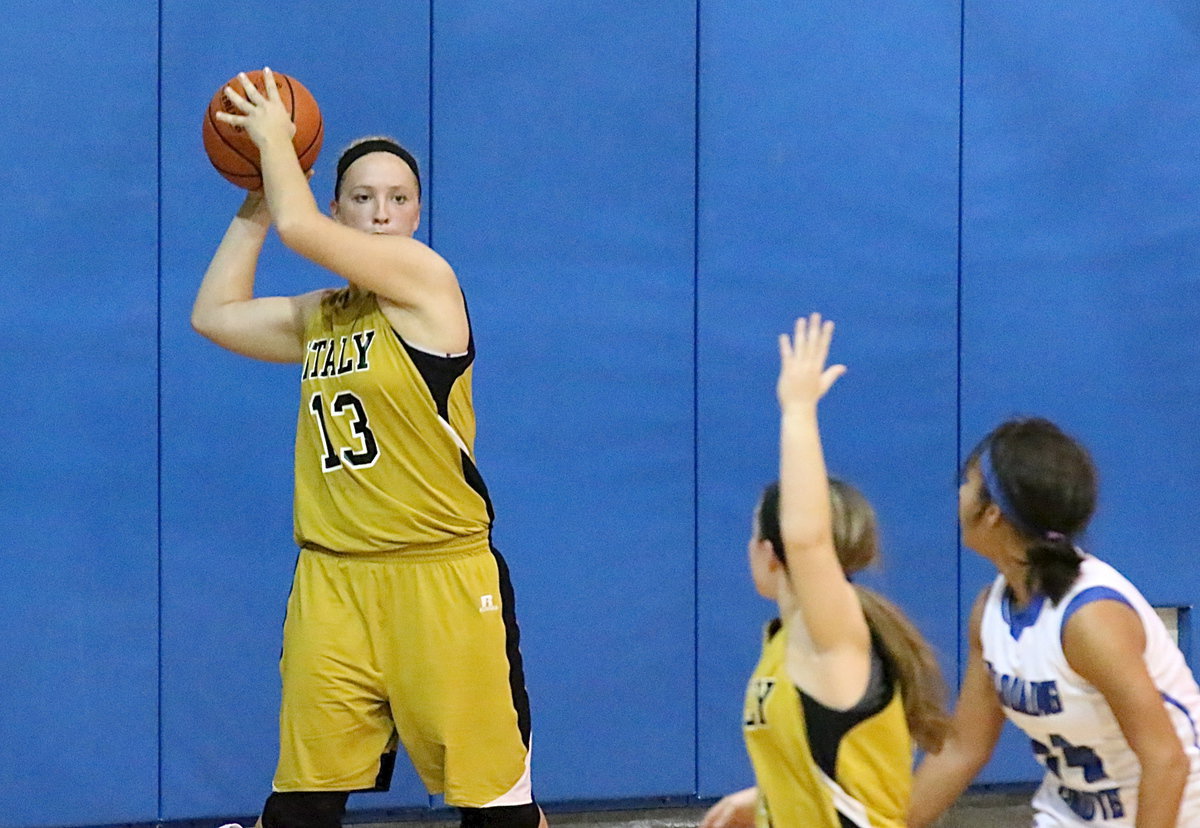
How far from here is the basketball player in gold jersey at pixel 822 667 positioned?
2342 millimetres

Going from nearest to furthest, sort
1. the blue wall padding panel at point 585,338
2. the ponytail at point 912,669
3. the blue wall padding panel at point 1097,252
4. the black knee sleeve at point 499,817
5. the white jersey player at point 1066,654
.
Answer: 1. the ponytail at point 912,669
2. the white jersey player at point 1066,654
3. the black knee sleeve at point 499,817
4. the blue wall padding panel at point 585,338
5. the blue wall padding panel at point 1097,252

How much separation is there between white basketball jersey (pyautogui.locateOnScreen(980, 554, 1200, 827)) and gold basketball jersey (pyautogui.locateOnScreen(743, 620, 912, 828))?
369mm

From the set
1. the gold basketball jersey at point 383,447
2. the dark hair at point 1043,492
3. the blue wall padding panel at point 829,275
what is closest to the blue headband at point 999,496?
the dark hair at point 1043,492

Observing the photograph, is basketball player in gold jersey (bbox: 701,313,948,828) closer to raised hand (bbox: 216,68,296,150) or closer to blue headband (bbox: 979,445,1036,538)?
blue headband (bbox: 979,445,1036,538)

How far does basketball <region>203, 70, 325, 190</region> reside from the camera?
11.4ft

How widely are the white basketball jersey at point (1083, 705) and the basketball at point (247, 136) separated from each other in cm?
188

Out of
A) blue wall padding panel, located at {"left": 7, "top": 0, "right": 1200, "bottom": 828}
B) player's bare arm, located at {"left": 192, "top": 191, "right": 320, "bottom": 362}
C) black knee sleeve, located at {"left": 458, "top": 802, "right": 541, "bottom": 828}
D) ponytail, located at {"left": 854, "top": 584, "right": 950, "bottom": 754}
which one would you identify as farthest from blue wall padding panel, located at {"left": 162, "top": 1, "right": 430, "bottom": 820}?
ponytail, located at {"left": 854, "top": 584, "right": 950, "bottom": 754}

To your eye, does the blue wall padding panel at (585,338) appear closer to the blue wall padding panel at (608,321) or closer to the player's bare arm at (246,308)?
the blue wall padding panel at (608,321)

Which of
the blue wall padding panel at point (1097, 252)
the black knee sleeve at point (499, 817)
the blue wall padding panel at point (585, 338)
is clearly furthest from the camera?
the blue wall padding panel at point (1097, 252)

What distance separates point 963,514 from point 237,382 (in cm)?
250

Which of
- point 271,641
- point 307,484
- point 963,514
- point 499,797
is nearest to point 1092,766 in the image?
point 963,514

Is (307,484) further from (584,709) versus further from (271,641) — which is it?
(584,709)

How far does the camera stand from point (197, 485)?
180 inches

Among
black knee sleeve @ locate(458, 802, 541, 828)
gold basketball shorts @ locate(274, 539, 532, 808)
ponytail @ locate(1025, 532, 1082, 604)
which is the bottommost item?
black knee sleeve @ locate(458, 802, 541, 828)
